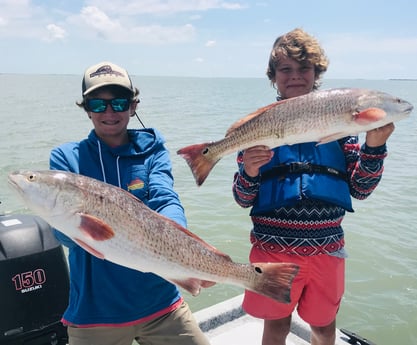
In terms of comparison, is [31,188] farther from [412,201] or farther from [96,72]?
[412,201]

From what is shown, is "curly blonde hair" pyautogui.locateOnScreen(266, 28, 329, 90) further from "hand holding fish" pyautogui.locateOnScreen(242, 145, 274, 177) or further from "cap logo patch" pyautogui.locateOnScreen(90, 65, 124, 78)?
"cap logo patch" pyautogui.locateOnScreen(90, 65, 124, 78)

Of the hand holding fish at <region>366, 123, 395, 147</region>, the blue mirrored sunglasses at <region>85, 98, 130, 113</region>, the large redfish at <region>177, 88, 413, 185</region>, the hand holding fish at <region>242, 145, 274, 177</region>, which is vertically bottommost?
the hand holding fish at <region>242, 145, 274, 177</region>

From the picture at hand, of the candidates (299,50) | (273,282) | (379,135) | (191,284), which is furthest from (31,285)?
(379,135)

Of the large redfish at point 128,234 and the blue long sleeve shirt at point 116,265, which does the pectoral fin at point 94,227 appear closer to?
the large redfish at point 128,234

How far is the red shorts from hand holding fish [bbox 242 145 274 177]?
29.0 inches

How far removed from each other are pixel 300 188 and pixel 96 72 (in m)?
1.81

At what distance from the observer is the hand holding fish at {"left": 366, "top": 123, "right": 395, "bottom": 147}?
3141mm

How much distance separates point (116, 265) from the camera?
10.4 feet

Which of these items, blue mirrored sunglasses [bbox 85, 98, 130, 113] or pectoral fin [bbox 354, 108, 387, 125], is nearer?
pectoral fin [bbox 354, 108, 387, 125]

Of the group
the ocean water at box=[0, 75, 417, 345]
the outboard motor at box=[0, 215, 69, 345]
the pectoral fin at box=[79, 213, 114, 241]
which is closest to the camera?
the pectoral fin at box=[79, 213, 114, 241]

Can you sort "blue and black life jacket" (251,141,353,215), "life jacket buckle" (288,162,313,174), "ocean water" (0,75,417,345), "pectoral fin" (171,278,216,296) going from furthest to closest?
"ocean water" (0,75,417,345) < "life jacket buckle" (288,162,313,174) < "blue and black life jacket" (251,141,353,215) < "pectoral fin" (171,278,216,296)

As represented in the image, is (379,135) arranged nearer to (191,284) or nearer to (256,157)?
(256,157)

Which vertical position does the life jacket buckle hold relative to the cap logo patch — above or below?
below

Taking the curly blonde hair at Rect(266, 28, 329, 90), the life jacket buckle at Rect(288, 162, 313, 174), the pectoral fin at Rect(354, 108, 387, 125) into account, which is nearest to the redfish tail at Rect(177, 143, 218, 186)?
the life jacket buckle at Rect(288, 162, 313, 174)
